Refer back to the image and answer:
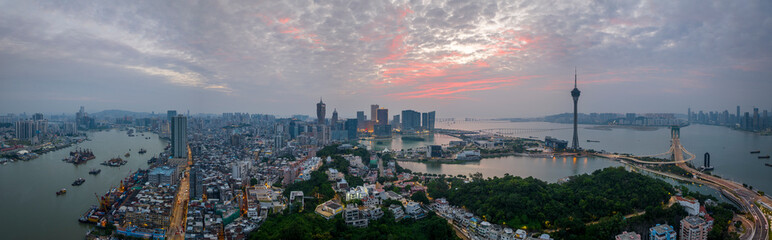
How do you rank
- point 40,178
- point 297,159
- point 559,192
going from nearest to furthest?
point 559,192
point 40,178
point 297,159

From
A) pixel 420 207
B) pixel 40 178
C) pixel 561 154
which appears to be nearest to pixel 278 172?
pixel 420 207

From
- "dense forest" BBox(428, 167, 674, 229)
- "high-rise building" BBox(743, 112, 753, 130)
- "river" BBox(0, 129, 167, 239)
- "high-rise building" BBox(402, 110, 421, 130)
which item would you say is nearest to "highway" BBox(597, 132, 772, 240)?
"dense forest" BBox(428, 167, 674, 229)

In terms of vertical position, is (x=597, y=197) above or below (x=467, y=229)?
above

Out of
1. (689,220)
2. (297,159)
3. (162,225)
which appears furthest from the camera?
(297,159)

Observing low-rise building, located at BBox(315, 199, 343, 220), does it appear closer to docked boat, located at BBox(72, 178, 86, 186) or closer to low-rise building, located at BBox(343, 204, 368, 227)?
low-rise building, located at BBox(343, 204, 368, 227)

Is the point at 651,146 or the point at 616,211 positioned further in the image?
the point at 651,146

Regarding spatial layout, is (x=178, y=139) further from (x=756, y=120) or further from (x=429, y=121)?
(x=756, y=120)

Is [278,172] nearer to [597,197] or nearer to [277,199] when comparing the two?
[277,199]
